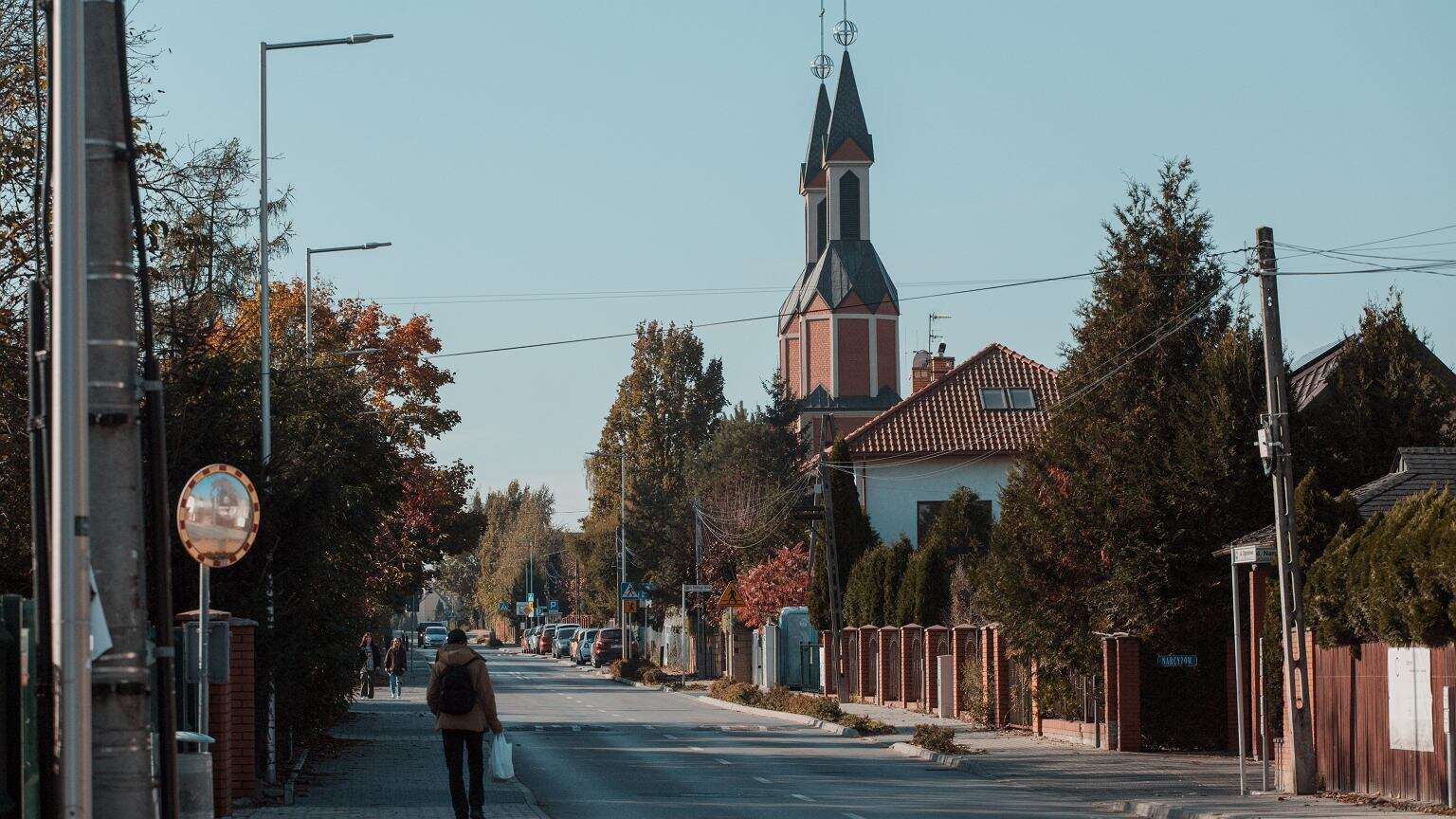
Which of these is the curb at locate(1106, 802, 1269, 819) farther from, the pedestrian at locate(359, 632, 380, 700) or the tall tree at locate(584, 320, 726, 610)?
the tall tree at locate(584, 320, 726, 610)

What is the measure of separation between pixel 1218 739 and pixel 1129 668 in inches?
65.6

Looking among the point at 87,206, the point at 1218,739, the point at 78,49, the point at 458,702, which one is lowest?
the point at 1218,739

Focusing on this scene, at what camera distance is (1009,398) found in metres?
65.3

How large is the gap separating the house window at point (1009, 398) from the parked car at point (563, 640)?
105 ft

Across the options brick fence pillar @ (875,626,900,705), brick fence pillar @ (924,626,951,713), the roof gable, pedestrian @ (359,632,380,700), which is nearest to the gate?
brick fence pillar @ (924,626,951,713)

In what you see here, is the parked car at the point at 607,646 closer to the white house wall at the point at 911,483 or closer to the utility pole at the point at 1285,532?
the white house wall at the point at 911,483

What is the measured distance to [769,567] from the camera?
2438 inches

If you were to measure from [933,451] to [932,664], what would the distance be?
25.2 meters

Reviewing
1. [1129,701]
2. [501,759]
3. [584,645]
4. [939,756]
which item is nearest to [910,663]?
[1129,701]

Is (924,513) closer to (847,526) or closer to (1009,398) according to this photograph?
(1009,398)

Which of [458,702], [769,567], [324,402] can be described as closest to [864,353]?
[769,567]

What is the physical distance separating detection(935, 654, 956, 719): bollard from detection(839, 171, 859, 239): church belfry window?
2027 inches

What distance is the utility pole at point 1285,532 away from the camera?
66.5 ft

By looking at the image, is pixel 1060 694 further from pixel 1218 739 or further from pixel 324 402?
pixel 324 402
